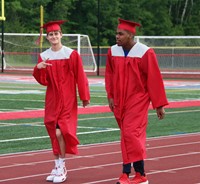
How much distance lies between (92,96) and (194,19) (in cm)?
5318

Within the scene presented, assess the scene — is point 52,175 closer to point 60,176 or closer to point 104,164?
point 60,176

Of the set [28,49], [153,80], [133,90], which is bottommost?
[28,49]

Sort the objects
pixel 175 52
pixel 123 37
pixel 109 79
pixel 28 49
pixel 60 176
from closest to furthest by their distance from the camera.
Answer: pixel 123 37 < pixel 109 79 < pixel 60 176 < pixel 175 52 < pixel 28 49

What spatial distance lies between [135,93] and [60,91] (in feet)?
3.68

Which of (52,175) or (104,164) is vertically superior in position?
(52,175)

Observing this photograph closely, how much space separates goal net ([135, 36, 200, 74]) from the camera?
4138 cm

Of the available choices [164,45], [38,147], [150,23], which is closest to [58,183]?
[38,147]

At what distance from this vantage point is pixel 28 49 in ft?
147

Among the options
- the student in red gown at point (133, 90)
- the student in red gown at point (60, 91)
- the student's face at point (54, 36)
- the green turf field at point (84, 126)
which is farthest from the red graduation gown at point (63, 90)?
the green turf field at point (84, 126)

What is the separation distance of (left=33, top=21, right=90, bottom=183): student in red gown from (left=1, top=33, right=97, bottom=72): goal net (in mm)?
31470

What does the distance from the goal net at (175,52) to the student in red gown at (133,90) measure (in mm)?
31612

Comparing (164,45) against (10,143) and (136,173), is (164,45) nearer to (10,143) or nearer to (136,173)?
(10,143)

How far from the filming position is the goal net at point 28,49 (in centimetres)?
4222

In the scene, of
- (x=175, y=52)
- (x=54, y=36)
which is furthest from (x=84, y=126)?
(x=175, y=52)
